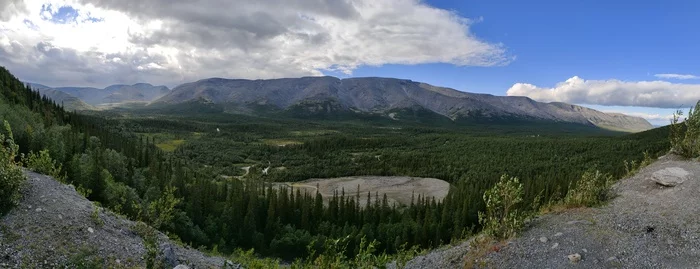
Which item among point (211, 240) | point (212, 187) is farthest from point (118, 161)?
point (212, 187)

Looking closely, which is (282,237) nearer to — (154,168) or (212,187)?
(212,187)

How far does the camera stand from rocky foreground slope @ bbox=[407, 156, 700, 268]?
719 inches

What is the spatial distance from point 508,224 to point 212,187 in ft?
315

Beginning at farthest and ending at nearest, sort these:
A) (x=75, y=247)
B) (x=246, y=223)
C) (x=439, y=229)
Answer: (x=439, y=229) < (x=246, y=223) < (x=75, y=247)

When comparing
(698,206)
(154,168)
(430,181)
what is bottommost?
(430,181)

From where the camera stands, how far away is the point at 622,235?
19719 mm

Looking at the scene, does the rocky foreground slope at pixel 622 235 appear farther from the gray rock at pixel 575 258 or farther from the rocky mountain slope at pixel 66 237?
the rocky mountain slope at pixel 66 237

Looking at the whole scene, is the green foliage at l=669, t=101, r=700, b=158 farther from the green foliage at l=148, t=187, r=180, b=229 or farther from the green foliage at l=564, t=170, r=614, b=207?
the green foliage at l=148, t=187, r=180, b=229

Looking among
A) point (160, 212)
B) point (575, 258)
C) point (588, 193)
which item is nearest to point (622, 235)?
point (575, 258)

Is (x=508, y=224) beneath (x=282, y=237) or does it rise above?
above

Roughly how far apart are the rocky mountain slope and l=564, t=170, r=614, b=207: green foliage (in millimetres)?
21009

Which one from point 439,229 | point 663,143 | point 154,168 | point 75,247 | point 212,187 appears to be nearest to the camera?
point 75,247

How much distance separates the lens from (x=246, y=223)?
8144 centimetres

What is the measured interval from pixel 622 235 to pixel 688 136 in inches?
505
